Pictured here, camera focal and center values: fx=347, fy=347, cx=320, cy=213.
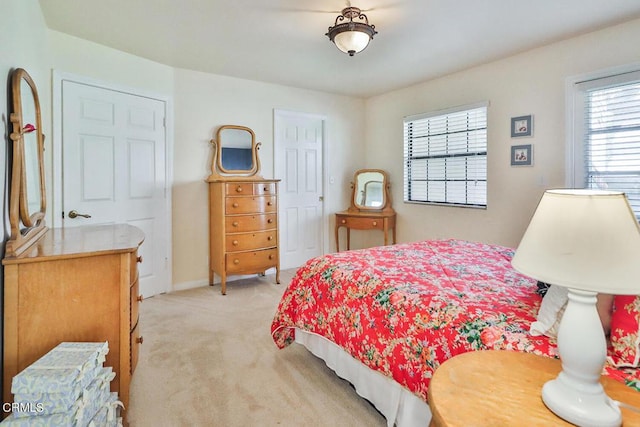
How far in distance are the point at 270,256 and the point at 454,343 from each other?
288cm

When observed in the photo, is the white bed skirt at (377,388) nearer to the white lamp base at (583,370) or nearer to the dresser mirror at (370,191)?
the white lamp base at (583,370)

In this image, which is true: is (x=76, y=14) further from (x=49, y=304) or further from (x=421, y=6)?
(x=421, y=6)

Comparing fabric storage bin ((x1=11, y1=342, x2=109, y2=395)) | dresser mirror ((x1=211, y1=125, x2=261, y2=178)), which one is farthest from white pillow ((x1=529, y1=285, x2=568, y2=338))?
dresser mirror ((x1=211, y1=125, x2=261, y2=178))

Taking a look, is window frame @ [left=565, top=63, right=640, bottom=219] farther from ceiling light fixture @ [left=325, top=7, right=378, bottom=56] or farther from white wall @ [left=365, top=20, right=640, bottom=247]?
ceiling light fixture @ [left=325, top=7, right=378, bottom=56]

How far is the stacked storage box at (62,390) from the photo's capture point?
115 cm

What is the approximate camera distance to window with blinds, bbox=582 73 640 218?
2744mm

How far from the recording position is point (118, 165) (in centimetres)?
330

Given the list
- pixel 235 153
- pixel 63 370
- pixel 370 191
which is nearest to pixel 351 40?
pixel 235 153

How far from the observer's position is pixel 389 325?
1558mm

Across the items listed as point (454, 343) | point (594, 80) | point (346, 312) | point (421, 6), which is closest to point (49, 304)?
point (346, 312)

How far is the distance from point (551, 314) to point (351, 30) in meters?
2.18

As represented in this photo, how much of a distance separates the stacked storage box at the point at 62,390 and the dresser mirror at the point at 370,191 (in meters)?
3.92

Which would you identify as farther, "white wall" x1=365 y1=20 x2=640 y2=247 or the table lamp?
"white wall" x1=365 y1=20 x2=640 y2=247

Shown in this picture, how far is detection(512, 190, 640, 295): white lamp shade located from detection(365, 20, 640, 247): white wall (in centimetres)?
280
